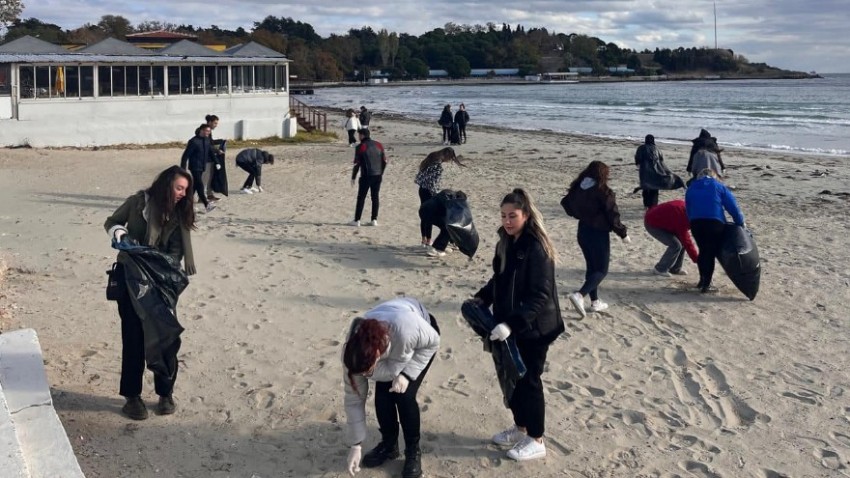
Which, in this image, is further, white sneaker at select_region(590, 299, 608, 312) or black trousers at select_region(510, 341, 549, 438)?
white sneaker at select_region(590, 299, 608, 312)

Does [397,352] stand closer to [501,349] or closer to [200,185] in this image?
[501,349]

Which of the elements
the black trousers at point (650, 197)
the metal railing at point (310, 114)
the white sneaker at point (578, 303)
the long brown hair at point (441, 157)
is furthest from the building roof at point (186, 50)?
the white sneaker at point (578, 303)

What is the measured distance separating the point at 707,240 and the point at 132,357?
17.9 feet

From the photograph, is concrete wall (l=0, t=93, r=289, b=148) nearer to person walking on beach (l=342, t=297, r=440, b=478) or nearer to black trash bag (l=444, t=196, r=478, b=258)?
black trash bag (l=444, t=196, r=478, b=258)

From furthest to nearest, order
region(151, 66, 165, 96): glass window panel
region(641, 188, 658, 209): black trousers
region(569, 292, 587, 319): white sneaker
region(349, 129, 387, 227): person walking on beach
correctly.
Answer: region(151, 66, 165, 96): glass window panel, region(641, 188, 658, 209): black trousers, region(349, 129, 387, 227): person walking on beach, region(569, 292, 587, 319): white sneaker

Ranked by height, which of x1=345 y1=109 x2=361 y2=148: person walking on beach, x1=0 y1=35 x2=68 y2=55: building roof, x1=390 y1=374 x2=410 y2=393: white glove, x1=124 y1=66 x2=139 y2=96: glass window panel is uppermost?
x1=0 y1=35 x2=68 y2=55: building roof

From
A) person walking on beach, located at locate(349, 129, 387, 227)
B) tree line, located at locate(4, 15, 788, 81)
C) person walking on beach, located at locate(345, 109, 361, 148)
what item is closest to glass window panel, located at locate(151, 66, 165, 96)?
person walking on beach, located at locate(345, 109, 361, 148)

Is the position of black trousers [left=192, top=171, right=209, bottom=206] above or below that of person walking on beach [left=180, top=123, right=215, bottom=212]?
below

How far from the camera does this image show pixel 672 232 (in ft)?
28.8

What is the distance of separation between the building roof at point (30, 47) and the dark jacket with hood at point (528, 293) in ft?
75.8

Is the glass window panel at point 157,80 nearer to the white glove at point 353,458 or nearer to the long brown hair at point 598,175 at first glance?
the long brown hair at point 598,175

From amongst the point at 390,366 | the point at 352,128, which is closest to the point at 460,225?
the point at 390,366

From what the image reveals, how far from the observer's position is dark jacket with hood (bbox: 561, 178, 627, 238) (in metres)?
7.12

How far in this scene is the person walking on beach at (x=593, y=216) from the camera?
7.14 meters
